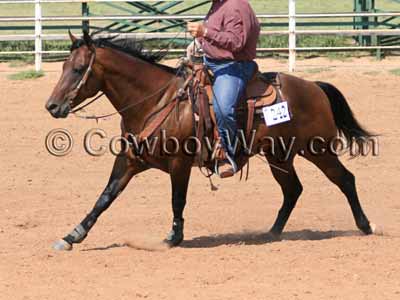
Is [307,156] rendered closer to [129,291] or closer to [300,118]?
[300,118]

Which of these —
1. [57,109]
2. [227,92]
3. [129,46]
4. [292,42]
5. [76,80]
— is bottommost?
[57,109]

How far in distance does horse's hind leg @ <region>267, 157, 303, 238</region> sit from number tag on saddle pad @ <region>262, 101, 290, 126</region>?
0.50m

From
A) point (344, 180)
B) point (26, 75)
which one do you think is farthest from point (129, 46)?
point (26, 75)

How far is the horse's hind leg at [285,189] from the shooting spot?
8.78 metres

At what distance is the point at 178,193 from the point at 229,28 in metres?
A: 1.45

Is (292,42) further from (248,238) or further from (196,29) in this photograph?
(196,29)

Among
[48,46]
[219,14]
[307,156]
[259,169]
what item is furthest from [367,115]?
[48,46]

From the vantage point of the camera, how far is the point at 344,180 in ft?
28.9

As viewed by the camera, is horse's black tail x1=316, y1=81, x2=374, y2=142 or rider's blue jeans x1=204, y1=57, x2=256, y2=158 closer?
rider's blue jeans x1=204, y1=57, x2=256, y2=158

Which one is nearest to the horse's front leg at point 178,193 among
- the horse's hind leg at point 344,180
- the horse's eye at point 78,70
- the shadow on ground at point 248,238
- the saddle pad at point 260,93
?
the shadow on ground at point 248,238

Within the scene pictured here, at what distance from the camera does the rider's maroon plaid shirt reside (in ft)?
25.7

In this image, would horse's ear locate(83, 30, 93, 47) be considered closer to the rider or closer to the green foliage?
the rider

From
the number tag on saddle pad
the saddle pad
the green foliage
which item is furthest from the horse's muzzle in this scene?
the green foliage

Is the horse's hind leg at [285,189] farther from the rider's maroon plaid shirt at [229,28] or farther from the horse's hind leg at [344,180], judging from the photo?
the rider's maroon plaid shirt at [229,28]
